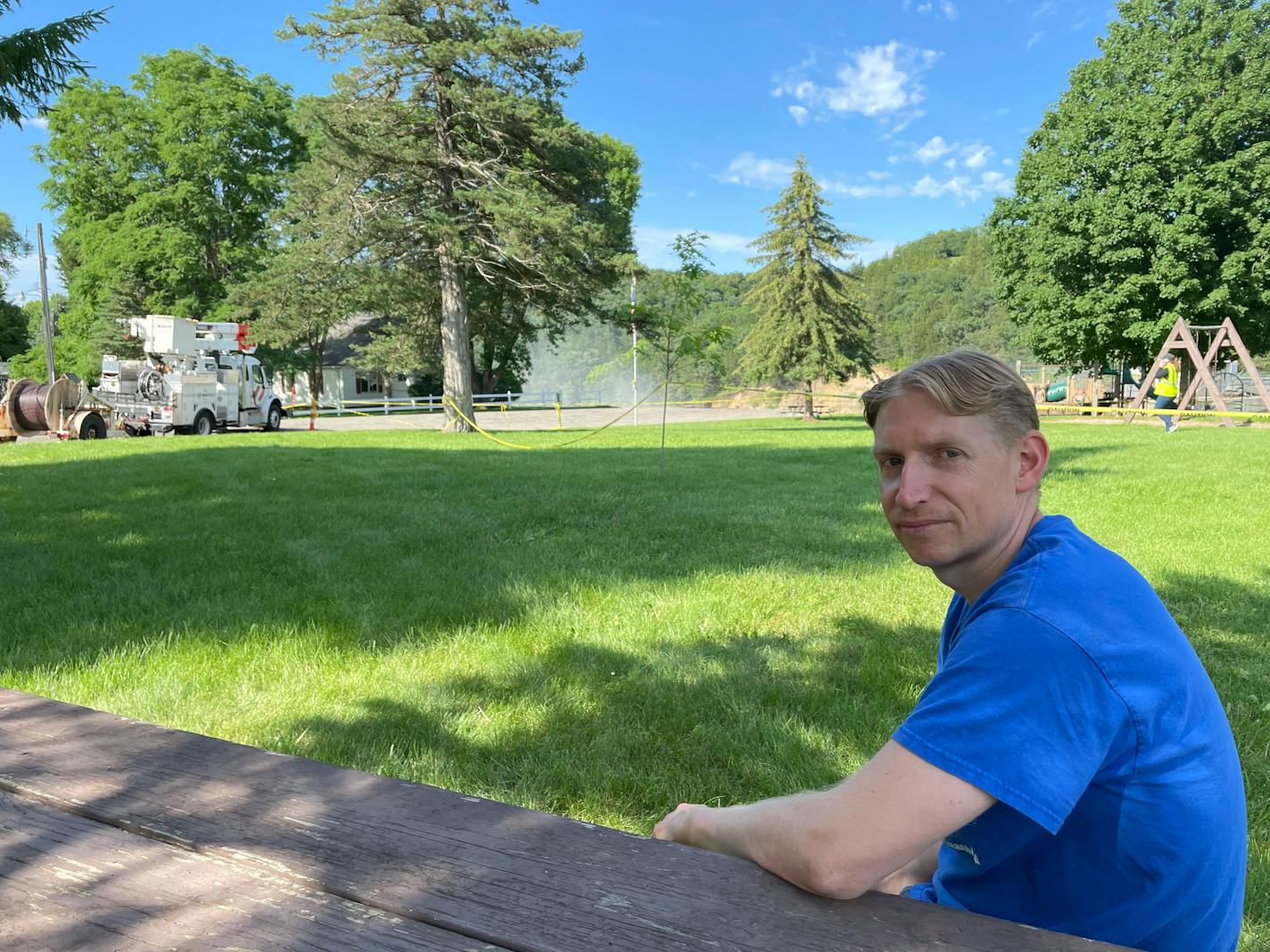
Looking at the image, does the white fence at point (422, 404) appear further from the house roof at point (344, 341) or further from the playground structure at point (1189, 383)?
the playground structure at point (1189, 383)

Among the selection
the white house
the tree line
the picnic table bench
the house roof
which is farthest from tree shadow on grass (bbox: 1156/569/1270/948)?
the house roof

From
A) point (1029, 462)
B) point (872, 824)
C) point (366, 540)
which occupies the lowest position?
point (366, 540)

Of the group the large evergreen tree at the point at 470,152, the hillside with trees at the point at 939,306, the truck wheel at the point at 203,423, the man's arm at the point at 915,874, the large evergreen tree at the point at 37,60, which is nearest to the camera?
the man's arm at the point at 915,874

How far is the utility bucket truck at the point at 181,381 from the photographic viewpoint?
74.4 feet

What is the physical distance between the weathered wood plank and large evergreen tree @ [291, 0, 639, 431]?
19.9 m

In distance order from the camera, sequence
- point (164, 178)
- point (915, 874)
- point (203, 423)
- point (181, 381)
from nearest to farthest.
Answer: 1. point (915, 874)
2. point (181, 381)
3. point (203, 423)
4. point (164, 178)

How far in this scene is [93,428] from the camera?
21484mm

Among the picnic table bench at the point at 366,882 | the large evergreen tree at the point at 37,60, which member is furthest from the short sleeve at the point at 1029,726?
the large evergreen tree at the point at 37,60

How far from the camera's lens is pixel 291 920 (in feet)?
3.40

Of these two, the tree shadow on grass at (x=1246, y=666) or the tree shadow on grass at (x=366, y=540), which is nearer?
the tree shadow on grass at (x=1246, y=666)

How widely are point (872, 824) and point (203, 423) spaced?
2617 cm

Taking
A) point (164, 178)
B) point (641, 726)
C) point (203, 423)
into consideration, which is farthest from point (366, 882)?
point (164, 178)

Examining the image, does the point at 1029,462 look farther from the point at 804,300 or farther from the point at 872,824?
the point at 804,300

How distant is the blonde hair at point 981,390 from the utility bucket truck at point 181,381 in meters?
24.9
